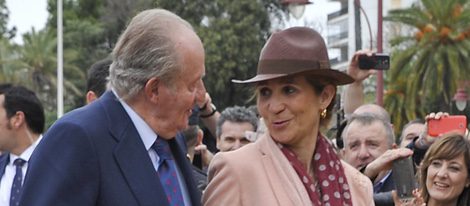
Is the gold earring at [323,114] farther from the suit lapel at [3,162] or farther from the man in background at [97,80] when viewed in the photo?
the suit lapel at [3,162]

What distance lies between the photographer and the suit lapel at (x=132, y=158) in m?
3.32

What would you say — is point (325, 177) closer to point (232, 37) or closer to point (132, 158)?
A: point (132, 158)

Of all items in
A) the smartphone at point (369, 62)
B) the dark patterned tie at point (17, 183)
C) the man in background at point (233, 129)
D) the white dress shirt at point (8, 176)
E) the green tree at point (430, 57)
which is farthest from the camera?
the green tree at point (430, 57)

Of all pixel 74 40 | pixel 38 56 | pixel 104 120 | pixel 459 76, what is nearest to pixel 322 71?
pixel 104 120

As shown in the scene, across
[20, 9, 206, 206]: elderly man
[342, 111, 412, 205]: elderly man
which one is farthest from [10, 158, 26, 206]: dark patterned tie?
[20, 9, 206, 206]: elderly man

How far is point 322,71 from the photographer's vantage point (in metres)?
3.94

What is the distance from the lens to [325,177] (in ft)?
13.0

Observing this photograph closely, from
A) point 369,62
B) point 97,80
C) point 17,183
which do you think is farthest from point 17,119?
point 369,62

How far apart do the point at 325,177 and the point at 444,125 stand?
2.32m

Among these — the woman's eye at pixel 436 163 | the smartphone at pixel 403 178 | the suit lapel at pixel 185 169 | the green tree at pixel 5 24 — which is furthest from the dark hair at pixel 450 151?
the green tree at pixel 5 24

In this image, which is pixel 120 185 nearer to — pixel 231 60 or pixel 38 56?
pixel 231 60

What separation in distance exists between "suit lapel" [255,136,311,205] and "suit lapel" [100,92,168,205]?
0.59 m

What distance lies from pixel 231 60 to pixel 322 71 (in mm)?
42380

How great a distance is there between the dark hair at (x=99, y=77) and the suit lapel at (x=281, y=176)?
44.2 inches
